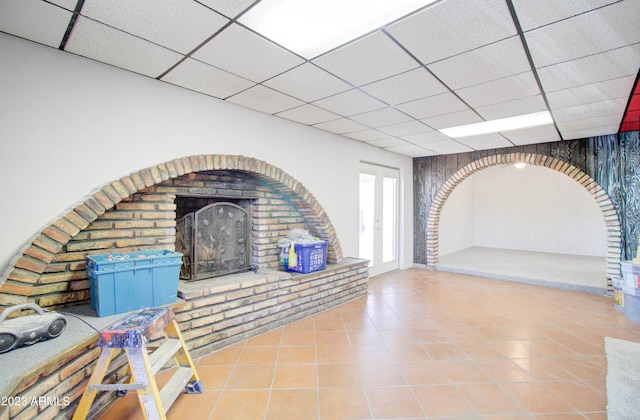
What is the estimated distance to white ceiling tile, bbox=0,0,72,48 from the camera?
1.71 meters

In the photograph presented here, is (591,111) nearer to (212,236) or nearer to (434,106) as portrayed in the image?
(434,106)

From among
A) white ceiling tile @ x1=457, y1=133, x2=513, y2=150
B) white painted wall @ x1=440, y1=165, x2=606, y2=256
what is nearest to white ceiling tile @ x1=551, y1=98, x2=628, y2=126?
white ceiling tile @ x1=457, y1=133, x2=513, y2=150

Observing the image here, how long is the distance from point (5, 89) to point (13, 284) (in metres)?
1.32

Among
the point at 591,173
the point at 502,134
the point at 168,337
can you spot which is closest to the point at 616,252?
the point at 591,173

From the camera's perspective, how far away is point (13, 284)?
6.37 ft

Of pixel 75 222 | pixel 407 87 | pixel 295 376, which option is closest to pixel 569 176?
pixel 407 87

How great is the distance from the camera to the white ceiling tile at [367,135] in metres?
4.54

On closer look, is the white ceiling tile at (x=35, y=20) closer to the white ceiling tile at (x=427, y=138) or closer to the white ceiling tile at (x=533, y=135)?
the white ceiling tile at (x=427, y=138)

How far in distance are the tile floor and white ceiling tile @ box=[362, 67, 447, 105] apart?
8.46 ft

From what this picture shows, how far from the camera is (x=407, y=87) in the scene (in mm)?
2834

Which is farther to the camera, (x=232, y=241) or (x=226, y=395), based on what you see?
(x=232, y=241)

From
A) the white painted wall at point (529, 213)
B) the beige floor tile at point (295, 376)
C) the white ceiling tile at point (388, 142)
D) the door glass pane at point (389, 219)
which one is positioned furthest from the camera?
the white painted wall at point (529, 213)

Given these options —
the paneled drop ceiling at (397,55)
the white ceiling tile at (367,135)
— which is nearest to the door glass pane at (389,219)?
the white ceiling tile at (367,135)

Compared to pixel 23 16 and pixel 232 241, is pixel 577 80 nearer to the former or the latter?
pixel 232 241
